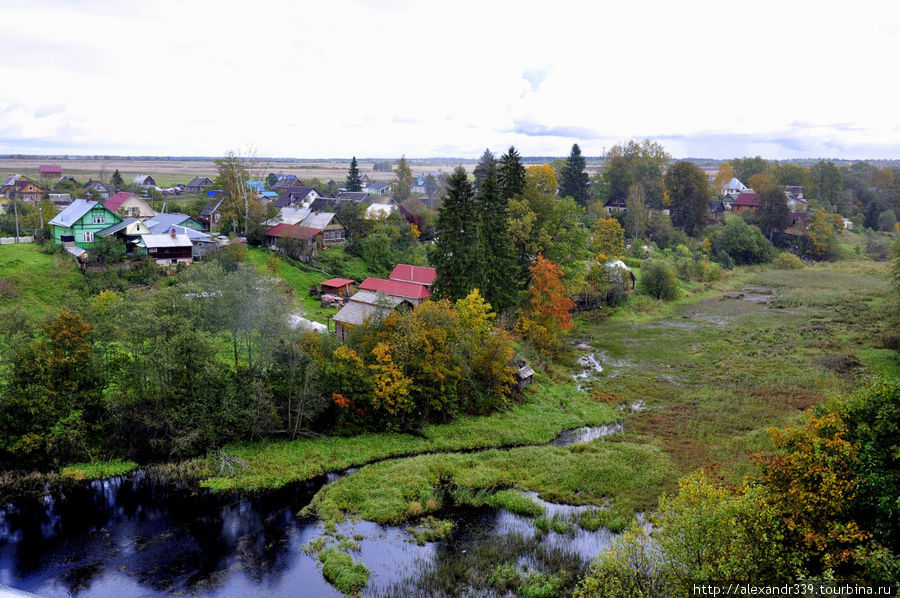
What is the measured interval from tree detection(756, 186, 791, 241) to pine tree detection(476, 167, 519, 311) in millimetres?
58701

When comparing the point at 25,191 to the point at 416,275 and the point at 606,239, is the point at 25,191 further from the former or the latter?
the point at 606,239

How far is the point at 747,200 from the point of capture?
92312 millimetres

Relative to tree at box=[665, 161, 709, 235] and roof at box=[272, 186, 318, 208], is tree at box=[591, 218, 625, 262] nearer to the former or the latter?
tree at box=[665, 161, 709, 235]

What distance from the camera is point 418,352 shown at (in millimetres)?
28281

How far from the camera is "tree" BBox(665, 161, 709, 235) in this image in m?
80.4

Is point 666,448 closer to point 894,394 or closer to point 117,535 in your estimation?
point 894,394

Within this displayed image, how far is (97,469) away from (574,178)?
2504 inches

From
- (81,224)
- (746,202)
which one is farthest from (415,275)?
(746,202)

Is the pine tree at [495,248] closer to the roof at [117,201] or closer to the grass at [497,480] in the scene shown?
the grass at [497,480]

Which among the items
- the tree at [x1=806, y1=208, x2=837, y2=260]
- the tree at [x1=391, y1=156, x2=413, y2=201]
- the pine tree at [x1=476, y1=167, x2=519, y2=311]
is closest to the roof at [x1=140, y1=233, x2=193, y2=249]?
the pine tree at [x1=476, y1=167, x2=519, y2=311]

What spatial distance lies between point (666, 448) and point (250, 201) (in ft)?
153

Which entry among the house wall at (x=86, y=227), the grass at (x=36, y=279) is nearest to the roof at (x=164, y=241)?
the house wall at (x=86, y=227)

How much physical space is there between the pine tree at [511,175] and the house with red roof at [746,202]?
198 feet

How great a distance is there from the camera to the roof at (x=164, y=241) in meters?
46.2
